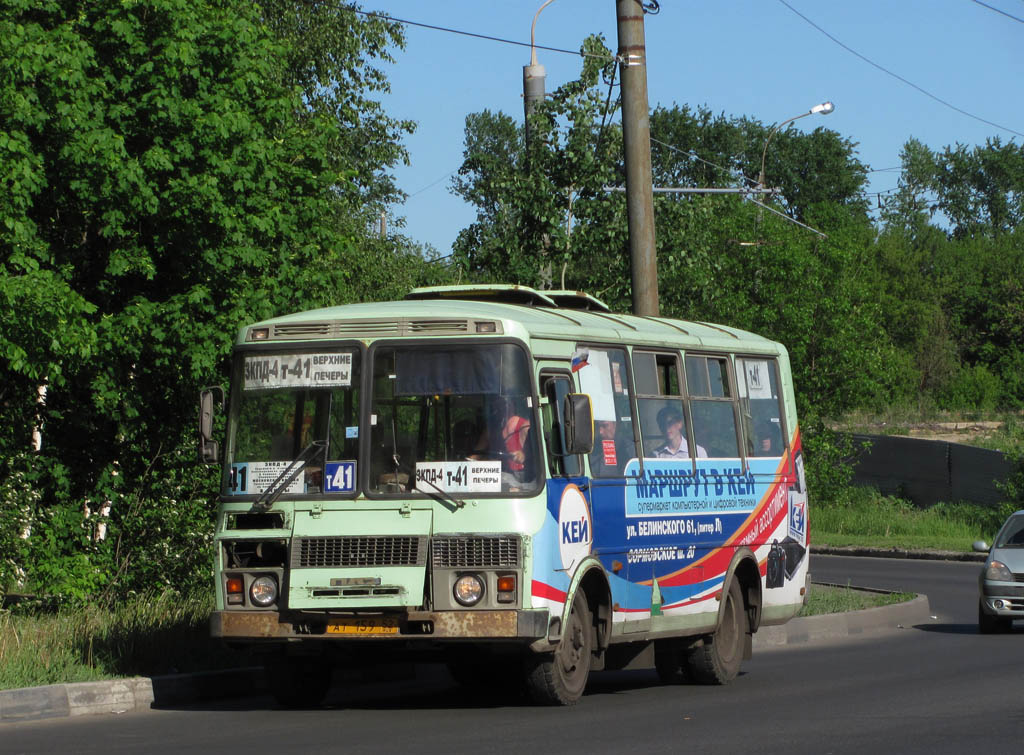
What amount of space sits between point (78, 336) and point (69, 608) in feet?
9.00

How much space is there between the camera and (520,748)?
955 cm

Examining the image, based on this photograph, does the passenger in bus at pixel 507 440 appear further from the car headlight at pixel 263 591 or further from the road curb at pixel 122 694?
the road curb at pixel 122 694

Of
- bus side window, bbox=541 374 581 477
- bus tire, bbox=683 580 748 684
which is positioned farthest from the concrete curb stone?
bus side window, bbox=541 374 581 477

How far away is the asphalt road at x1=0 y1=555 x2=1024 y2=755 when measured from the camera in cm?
974

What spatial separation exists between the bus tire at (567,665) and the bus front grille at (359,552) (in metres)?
1.19

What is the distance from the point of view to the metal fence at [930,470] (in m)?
45.6

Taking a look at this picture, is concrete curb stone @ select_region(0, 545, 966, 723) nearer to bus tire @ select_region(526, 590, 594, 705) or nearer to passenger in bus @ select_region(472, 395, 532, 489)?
bus tire @ select_region(526, 590, 594, 705)

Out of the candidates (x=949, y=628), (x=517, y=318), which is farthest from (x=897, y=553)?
(x=517, y=318)

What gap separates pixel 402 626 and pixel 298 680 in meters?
1.58

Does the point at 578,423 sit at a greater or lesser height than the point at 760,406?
lesser

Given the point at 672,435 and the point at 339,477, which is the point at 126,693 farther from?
the point at 672,435

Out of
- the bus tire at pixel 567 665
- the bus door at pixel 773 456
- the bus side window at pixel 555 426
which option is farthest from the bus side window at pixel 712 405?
the bus tire at pixel 567 665

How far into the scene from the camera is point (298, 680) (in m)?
12.3

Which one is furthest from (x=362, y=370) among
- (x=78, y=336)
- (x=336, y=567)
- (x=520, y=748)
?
Answer: (x=78, y=336)
